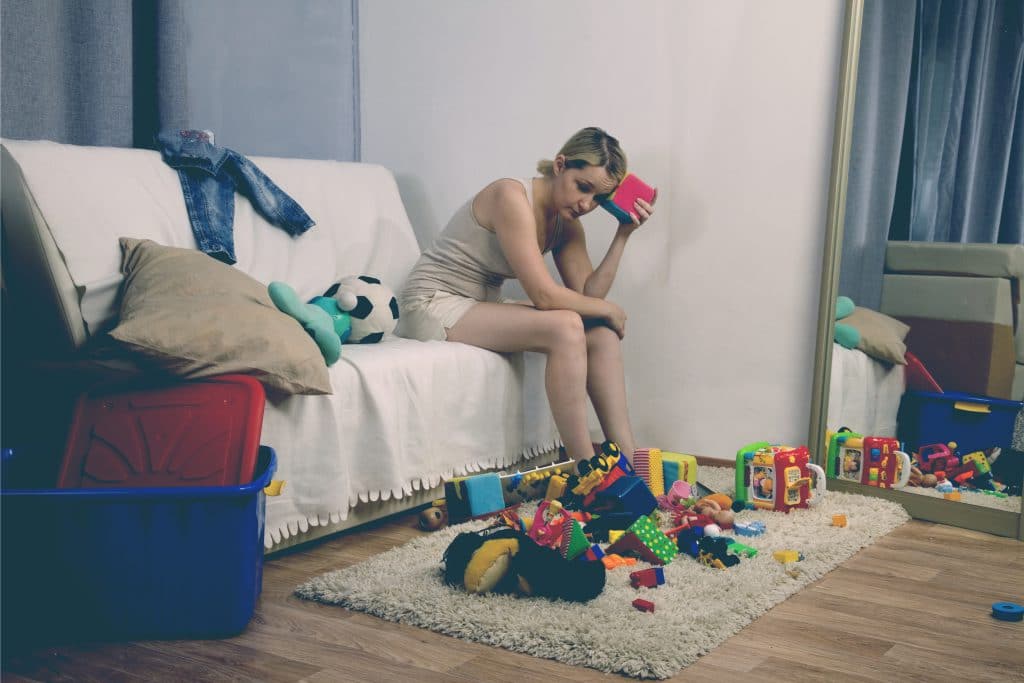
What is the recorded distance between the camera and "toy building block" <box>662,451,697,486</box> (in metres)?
2.36

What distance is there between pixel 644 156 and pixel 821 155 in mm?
493

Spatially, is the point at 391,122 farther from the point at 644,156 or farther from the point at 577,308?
the point at 577,308

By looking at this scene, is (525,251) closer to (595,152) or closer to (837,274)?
(595,152)

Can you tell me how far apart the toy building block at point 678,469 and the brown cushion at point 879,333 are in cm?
56

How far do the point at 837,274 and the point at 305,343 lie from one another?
54.5 inches

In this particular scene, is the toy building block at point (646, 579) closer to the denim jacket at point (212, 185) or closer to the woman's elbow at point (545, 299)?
the woman's elbow at point (545, 299)

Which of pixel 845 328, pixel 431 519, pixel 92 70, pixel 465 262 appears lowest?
pixel 431 519

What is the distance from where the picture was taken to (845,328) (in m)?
2.53

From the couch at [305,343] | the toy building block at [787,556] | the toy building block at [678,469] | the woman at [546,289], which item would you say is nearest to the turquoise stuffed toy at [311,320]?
the couch at [305,343]

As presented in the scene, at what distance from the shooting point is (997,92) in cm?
225

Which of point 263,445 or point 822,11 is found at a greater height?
point 822,11

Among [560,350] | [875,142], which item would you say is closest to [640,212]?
[560,350]

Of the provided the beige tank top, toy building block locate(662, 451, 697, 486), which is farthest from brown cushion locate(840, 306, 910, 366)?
the beige tank top

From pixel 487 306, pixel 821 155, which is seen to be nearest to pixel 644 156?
pixel 821 155
